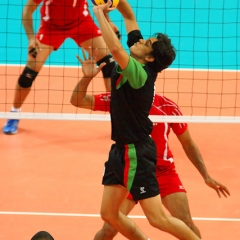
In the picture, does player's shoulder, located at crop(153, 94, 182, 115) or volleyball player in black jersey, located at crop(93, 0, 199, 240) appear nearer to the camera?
volleyball player in black jersey, located at crop(93, 0, 199, 240)

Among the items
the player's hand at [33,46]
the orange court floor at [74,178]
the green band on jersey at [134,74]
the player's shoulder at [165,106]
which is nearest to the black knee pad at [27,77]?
the player's hand at [33,46]

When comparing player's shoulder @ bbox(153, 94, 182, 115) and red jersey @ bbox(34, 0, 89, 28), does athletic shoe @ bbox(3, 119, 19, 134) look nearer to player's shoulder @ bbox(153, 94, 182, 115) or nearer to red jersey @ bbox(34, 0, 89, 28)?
red jersey @ bbox(34, 0, 89, 28)

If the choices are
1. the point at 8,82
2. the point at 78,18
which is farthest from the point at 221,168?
the point at 8,82

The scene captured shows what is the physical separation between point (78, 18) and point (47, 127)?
4.93 feet

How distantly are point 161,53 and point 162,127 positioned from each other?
955 millimetres

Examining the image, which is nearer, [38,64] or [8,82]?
[38,64]

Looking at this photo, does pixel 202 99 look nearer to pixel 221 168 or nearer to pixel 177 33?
pixel 221 168

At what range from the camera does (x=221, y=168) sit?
7.55 meters

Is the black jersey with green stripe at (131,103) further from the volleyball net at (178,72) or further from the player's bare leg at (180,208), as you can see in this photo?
the volleyball net at (178,72)

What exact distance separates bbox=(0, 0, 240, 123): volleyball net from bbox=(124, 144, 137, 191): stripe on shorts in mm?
1709

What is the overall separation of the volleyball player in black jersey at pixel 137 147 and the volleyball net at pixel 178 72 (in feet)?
5.51

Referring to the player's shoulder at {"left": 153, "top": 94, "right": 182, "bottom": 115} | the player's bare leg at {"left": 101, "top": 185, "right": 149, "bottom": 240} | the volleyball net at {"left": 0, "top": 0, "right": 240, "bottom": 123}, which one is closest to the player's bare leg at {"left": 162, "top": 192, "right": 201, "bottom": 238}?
the player's bare leg at {"left": 101, "top": 185, "right": 149, "bottom": 240}

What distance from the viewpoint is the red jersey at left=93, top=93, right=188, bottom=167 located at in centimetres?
549

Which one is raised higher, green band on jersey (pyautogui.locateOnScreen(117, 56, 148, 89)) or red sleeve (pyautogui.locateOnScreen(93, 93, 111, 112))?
green band on jersey (pyautogui.locateOnScreen(117, 56, 148, 89))
